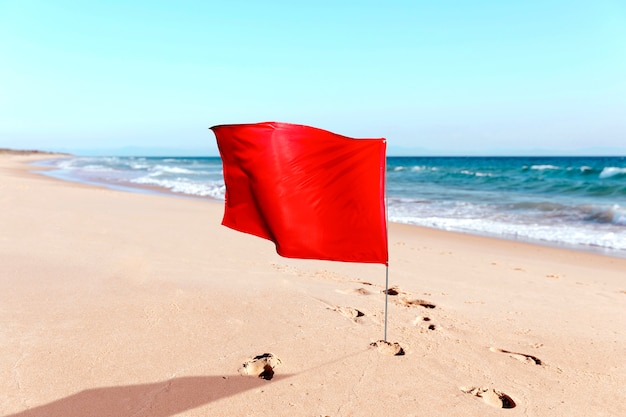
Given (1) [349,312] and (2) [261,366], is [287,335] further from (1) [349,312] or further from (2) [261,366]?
(1) [349,312]

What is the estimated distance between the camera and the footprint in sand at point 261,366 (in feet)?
11.7

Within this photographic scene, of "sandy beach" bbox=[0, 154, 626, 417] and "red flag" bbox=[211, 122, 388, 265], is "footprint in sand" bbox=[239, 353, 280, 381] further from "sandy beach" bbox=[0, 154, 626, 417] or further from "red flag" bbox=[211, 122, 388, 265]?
"red flag" bbox=[211, 122, 388, 265]

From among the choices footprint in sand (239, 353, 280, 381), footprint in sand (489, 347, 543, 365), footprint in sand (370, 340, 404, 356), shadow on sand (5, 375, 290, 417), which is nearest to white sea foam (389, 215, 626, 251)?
footprint in sand (489, 347, 543, 365)

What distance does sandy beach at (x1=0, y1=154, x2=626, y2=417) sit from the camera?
324 cm

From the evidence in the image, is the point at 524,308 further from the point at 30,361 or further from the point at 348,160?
the point at 30,361

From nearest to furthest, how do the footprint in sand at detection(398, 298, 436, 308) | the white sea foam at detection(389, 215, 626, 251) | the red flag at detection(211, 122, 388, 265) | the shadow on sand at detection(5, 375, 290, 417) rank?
the shadow on sand at detection(5, 375, 290, 417) < the red flag at detection(211, 122, 388, 265) < the footprint in sand at detection(398, 298, 436, 308) < the white sea foam at detection(389, 215, 626, 251)

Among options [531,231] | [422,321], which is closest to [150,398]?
[422,321]

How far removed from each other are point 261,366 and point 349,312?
4.95 ft

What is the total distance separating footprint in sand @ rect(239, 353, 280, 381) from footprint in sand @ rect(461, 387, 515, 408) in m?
1.44

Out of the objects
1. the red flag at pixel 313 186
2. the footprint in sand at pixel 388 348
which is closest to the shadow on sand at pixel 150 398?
the footprint in sand at pixel 388 348

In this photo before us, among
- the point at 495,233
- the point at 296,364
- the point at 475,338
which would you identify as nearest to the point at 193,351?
the point at 296,364

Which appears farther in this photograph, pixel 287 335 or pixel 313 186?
pixel 287 335

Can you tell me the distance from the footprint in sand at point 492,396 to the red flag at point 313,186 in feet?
3.88

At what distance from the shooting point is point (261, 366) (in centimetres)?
368
